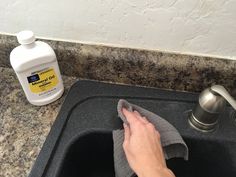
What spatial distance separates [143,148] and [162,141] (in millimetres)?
56

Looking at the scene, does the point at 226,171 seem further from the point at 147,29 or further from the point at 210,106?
the point at 147,29

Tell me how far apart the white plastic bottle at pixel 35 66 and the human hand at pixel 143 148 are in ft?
0.58

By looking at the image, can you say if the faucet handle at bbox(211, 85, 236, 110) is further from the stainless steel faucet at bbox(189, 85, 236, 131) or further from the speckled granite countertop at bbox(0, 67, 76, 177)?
the speckled granite countertop at bbox(0, 67, 76, 177)

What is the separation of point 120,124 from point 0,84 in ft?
1.10

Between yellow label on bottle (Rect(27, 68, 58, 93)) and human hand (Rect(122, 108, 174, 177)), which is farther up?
yellow label on bottle (Rect(27, 68, 58, 93))

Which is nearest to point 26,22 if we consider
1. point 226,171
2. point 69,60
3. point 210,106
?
point 69,60

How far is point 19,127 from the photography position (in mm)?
672

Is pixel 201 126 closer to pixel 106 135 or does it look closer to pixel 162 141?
pixel 162 141

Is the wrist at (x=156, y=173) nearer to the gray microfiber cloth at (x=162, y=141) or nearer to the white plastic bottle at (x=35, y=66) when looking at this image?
the gray microfiber cloth at (x=162, y=141)

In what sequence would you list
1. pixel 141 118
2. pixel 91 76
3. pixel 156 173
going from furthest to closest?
pixel 91 76 → pixel 141 118 → pixel 156 173

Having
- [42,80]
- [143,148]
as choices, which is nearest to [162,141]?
[143,148]

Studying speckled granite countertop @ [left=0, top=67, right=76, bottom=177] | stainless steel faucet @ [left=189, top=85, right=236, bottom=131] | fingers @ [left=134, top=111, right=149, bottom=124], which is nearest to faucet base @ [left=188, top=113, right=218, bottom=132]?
stainless steel faucet @ [left=189, top=85, right=236, bottom=131]

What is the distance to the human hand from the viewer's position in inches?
21.6

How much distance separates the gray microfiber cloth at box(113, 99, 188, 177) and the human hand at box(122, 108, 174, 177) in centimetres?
1
